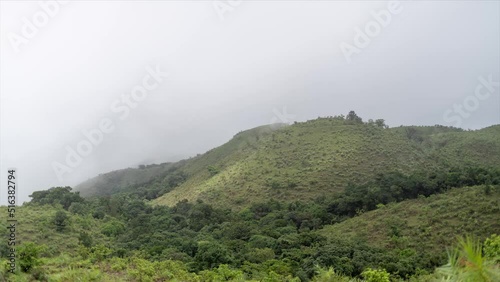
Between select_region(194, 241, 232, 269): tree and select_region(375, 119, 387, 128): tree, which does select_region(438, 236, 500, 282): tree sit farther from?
select_region(375, 119, 387, 128): tree

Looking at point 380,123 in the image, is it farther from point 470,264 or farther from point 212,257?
point 470,264

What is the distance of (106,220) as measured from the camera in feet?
161

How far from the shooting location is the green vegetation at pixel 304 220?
19.6m

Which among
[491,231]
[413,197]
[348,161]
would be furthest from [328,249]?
[348,161]

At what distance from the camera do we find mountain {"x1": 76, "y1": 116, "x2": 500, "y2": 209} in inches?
2420

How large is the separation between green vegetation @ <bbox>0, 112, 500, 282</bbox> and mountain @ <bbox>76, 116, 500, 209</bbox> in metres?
0.26

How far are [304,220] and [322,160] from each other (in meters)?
24.0

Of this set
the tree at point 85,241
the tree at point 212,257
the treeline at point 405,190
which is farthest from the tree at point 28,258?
the treeline at point 405,190

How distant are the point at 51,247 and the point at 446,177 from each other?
42622 millimetres

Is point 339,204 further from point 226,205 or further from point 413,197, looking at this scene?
point 226,205

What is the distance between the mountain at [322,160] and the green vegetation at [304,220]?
257 millimetres

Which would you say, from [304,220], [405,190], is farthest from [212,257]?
[405,190]

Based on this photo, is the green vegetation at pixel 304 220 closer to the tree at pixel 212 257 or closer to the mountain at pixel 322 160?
the tree at pixel 212 257

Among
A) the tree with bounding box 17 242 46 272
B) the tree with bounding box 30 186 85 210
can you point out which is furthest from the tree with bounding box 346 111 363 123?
the tree with bounding box 17 242 46 272
